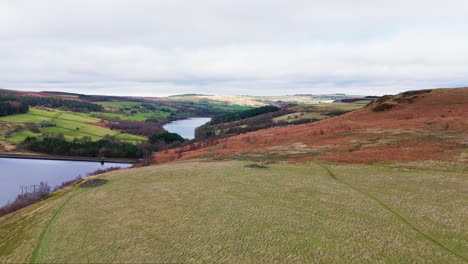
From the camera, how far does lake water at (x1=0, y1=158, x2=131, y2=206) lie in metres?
106

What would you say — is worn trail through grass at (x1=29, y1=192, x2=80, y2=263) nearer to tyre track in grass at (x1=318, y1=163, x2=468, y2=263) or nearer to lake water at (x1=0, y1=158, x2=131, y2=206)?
tyre track in grass at (x1=318, y1=163, x2=468, y2=263)

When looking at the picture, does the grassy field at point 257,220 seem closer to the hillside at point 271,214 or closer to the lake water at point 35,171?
the hillside at point 271,214

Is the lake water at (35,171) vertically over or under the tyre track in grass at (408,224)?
under

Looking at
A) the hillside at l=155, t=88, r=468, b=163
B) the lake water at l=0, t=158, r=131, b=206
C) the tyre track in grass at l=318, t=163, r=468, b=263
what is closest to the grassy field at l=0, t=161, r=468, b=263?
the tyre track in grass at l=318, t=163, r=468, b=263

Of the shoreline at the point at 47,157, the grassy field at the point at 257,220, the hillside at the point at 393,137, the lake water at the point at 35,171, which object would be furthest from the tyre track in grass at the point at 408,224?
the shoreline at the point at 47,157

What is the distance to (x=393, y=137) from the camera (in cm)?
6888

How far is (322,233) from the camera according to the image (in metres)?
27.0

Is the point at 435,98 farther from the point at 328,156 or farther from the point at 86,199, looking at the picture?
the point at 86,199

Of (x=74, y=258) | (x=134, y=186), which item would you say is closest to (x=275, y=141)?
(x=134, y=186)

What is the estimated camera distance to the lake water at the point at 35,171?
106 meters

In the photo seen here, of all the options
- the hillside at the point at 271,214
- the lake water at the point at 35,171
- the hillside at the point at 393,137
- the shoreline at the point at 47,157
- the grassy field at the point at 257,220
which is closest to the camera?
the grassy field at the point at 257,220

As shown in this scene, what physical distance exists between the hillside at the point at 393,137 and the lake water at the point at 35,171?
6110 centimetres

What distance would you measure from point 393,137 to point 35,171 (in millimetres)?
126939

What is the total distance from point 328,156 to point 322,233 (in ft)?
111
